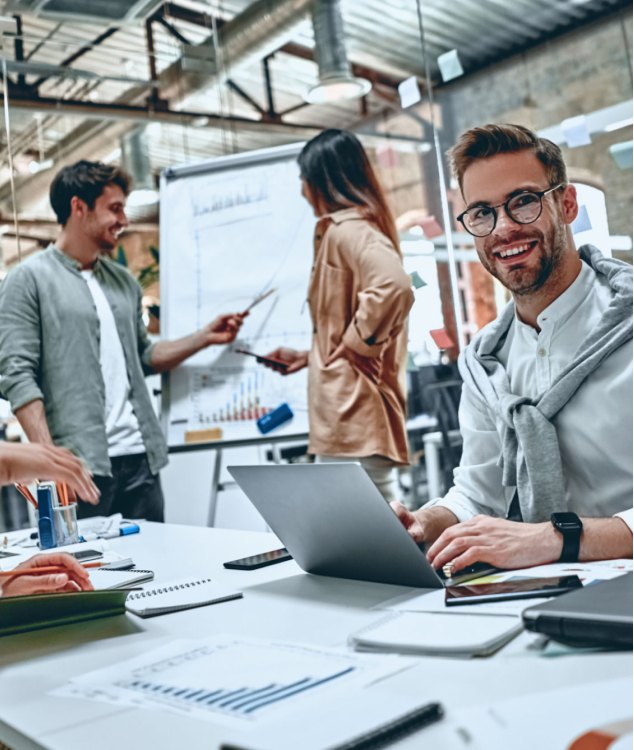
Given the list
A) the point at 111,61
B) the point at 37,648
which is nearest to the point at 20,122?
the point at 111,61

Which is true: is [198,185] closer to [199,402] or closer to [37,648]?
[199,402]

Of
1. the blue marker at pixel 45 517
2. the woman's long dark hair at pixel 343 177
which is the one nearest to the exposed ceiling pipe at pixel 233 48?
the woman's long dark hair at pixel 343 177

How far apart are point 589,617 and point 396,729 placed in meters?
0.24

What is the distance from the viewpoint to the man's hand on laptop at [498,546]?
3.76ft

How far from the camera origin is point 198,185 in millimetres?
3439

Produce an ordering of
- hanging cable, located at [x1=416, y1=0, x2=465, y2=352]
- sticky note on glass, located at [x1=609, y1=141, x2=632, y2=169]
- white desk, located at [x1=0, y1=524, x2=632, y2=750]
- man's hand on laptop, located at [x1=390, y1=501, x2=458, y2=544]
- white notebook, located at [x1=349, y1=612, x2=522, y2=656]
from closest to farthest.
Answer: white desk, located at [x1=0, y1=524, x2=632, y2=750]
white notebook, located at [x1=349, y1=612, x2=522, y2=656]
man's hand on laptop, located at [x1=390, y1=501, x2=458, y2=544]
sticky note on glass, located at [x1=609, y1=141, x2=632, y2=169]
hanging cable, located at [x1=416, y1=0, x2=465, y2=352]

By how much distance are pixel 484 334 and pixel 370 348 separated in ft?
3.13

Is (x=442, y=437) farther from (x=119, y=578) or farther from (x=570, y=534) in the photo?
(x=570, y=534)

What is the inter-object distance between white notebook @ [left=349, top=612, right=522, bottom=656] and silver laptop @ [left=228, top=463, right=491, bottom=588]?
16 cm

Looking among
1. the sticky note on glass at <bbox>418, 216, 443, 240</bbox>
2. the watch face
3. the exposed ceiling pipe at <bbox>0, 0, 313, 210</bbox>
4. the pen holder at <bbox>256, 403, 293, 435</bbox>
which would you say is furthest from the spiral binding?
the sticky note on glass at <bbox>418, 216, 443, 240</bbox>

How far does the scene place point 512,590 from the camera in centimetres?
99

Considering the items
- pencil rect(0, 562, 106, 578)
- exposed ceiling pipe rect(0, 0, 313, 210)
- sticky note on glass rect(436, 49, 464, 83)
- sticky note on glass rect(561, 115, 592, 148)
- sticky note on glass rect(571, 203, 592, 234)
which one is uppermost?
exposed ceiling pipe rect(0, 0, 313, 210)

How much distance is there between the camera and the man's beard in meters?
1.50

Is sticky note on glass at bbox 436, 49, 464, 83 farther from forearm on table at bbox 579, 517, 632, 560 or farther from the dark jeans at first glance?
forearm on table at bbox 579, 517, 632, 560
